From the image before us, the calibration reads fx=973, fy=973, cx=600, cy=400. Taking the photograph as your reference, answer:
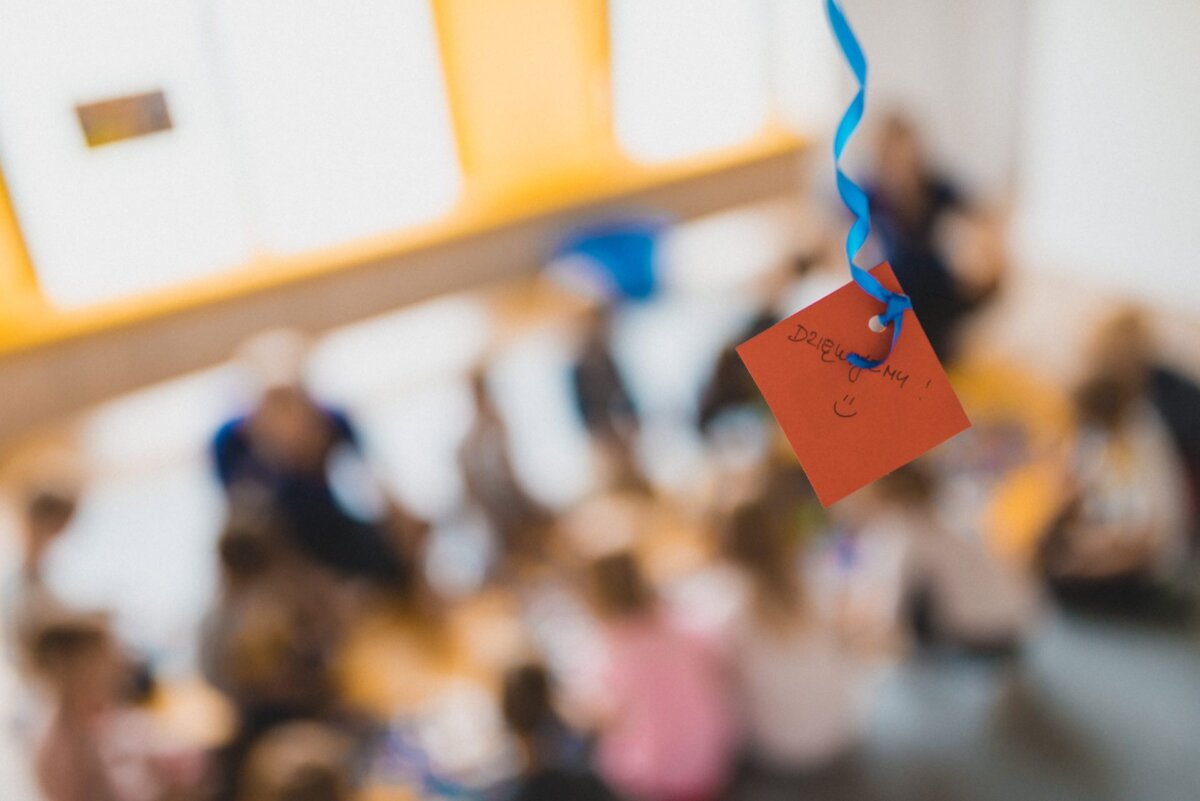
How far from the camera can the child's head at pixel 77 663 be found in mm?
1939

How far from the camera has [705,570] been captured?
8.91ft

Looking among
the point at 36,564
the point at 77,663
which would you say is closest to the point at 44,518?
the point at 36,564

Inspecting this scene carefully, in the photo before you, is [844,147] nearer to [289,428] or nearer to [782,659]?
[782,659]

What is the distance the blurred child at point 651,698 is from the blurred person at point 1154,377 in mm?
1225

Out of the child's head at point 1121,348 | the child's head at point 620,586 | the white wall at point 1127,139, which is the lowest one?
the child's head at point 620,586

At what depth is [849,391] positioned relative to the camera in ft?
2.55

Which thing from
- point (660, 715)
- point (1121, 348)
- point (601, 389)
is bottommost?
point (660, 715)

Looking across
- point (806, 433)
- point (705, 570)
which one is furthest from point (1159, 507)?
point (806, 433)

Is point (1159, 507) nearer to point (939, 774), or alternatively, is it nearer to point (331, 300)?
point (939, 774)

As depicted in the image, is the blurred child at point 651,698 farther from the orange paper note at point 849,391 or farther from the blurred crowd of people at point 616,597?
the orange paper note at point 849,391

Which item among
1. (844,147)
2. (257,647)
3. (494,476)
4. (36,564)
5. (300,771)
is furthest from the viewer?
(494,476)

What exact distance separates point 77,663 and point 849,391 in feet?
5.93

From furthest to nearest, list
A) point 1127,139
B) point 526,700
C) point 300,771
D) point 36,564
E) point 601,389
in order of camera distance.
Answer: point 601,389 → point 36,564 → point 526,700 → point 300,771 → point 1127,139

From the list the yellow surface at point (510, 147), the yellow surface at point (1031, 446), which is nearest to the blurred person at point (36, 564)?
the yellow surface at point (510, 147)
